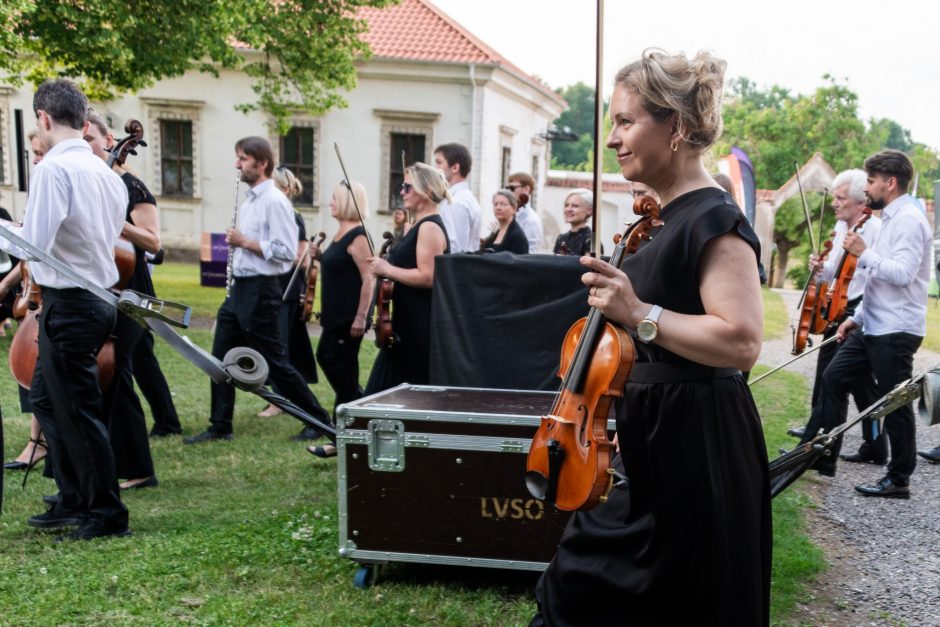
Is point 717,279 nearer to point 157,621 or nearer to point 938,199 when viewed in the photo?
point 938,199

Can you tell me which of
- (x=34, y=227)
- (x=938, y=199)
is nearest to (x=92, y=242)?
(x=34, y=227)

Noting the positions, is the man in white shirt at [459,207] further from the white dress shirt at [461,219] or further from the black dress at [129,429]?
the black dress at [129,429]

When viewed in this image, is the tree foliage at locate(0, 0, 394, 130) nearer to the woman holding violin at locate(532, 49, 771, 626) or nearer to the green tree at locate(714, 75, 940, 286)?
the woman holding violin at locate(532, 49, 771, 626)

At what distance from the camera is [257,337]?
677 centimetres

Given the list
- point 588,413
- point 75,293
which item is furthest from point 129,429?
point 588,413

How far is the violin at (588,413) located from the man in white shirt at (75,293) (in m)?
2.95

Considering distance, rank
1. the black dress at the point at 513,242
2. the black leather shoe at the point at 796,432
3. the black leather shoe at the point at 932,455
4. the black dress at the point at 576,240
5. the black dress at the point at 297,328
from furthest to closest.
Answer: the black dress at the point at 576,240 → the black dress at the point at 513,242 → the black dress at the point at 297,328 → the black leather shoe at the point at 796,432 → the black leather shoe at the point at 932,455

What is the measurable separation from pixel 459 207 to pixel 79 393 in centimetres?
315

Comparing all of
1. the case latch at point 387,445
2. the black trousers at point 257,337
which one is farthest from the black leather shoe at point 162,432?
the case latch at point 387,445

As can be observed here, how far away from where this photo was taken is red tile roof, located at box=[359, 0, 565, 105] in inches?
963

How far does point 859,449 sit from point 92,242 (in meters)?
5.85

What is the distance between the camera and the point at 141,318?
3754 millimetres

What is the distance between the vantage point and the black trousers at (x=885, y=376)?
19.2 ft

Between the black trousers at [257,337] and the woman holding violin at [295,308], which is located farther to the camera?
the woman holding violin at [295,308]
